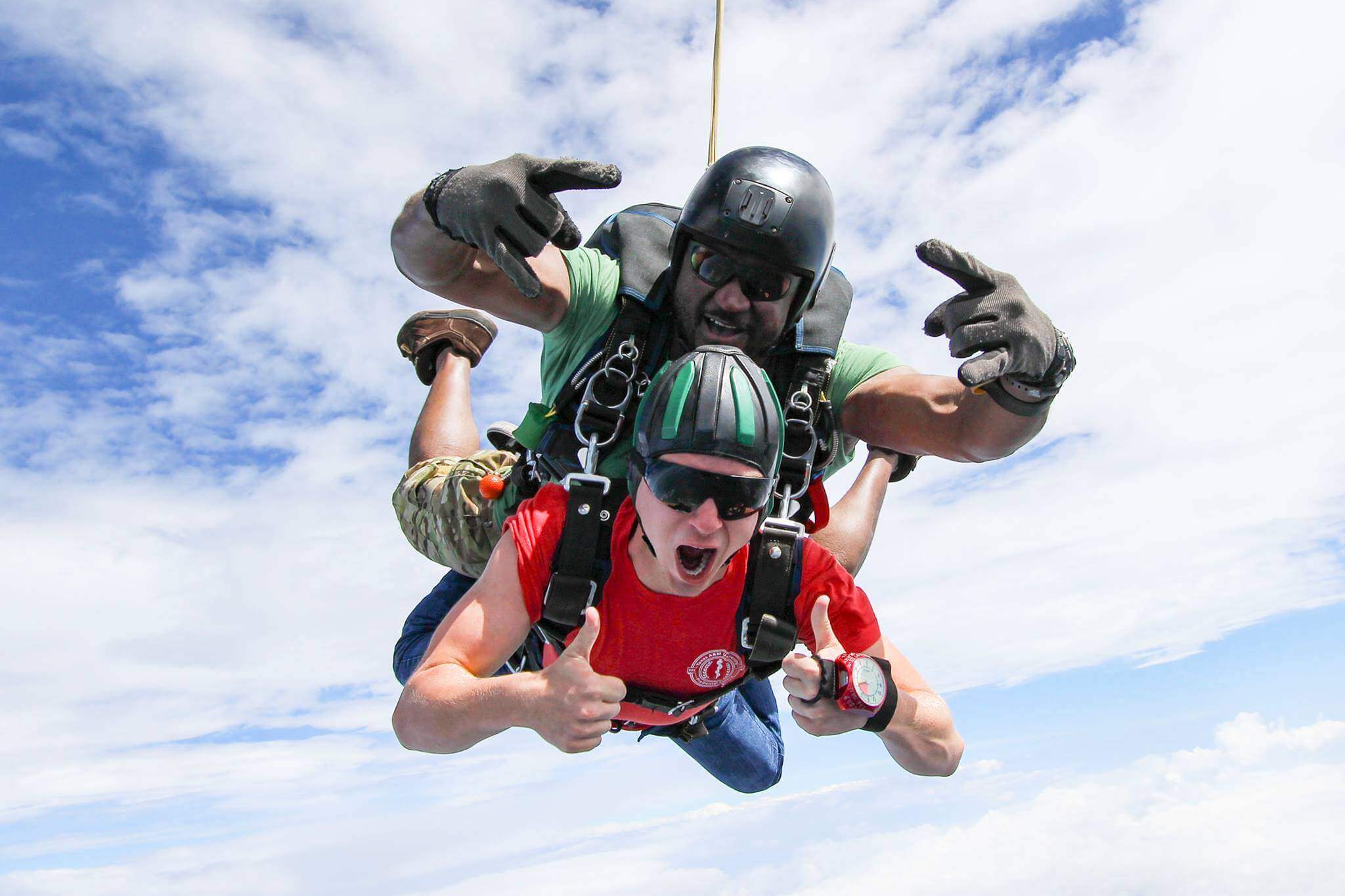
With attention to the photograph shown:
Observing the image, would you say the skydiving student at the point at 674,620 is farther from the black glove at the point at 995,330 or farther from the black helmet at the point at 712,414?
the black glove at the point at 995,330

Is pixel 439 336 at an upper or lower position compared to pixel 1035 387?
upper

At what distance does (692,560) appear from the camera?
3.24 meters

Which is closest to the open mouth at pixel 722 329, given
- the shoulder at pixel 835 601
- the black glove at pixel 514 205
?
the black glove at pixel 514 205

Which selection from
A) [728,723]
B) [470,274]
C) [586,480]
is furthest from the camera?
[728,723]

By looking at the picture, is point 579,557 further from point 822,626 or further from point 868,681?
point 868,681

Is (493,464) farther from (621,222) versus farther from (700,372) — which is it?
(700,372)

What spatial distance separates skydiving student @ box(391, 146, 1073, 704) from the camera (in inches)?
136

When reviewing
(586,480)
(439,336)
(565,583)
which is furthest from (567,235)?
(439,336)

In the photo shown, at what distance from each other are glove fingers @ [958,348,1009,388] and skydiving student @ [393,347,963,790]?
62cm

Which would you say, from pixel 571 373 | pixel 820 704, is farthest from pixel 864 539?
pixel 820 704

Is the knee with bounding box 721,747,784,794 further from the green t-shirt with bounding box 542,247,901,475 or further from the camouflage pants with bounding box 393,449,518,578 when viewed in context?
the green t-shirt with bounding box 542,247,901,475

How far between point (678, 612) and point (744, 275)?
1183 mm

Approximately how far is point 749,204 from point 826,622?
4.77 ft

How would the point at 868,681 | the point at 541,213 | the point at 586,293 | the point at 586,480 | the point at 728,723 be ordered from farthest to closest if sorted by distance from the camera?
the point at 728,723 < the point at 586,293 < the point at 541,213 < the point at 586,480 < the point at 868,681
